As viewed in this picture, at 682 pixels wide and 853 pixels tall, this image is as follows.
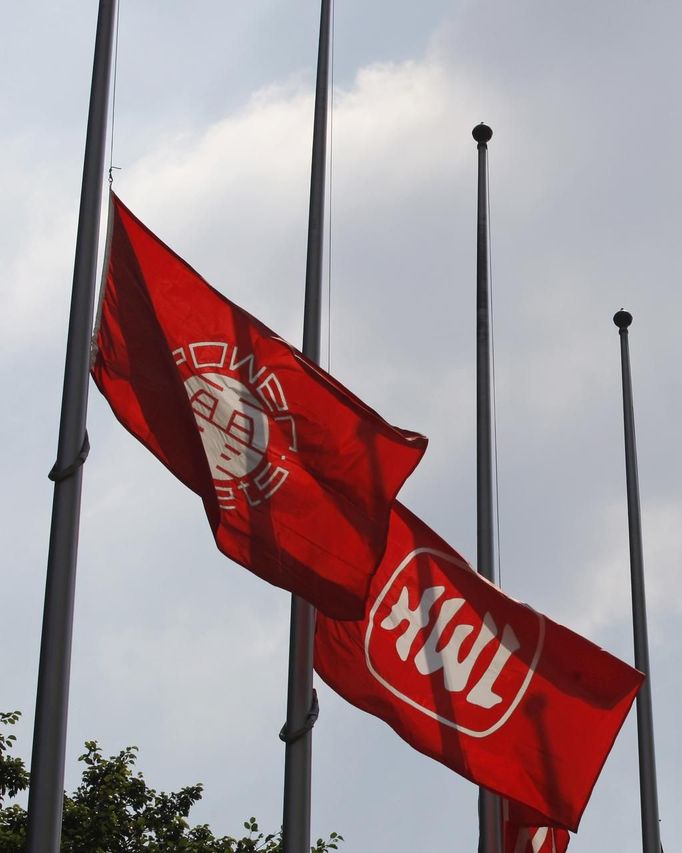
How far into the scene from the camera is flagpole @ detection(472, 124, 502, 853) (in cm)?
1366

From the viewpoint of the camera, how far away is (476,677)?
1202 cm

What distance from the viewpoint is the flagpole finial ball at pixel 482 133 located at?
59.4ft

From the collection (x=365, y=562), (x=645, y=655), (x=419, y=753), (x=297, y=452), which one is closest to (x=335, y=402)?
(x=297, y=452)

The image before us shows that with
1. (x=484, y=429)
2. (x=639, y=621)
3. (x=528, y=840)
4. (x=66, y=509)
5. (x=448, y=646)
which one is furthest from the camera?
(x=639, y=621)

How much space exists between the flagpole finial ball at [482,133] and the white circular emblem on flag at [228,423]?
862 centimetres

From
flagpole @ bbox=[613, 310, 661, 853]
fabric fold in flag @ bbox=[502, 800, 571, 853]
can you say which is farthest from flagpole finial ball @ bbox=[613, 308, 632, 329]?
fabric fold in flag @ bbox=[502, 800, 571, 853]

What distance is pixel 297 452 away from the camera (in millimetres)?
10500

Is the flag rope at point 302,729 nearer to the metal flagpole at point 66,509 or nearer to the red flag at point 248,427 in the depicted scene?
the red flag at point 248,427

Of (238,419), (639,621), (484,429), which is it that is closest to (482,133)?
(484,429)

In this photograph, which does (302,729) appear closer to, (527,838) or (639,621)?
(527,838)

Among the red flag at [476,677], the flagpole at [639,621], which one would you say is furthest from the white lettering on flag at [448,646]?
the flagpole at [639,621]

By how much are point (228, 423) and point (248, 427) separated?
155 mm

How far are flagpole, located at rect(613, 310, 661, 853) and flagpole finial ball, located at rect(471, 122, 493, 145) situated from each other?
4.06 m

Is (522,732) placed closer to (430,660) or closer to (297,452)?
(430,660)
